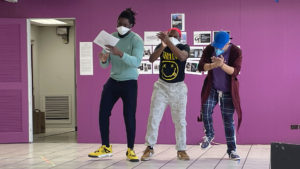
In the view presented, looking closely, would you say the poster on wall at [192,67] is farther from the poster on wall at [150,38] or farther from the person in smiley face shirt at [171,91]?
the person in smiley face shirt at [171,91]

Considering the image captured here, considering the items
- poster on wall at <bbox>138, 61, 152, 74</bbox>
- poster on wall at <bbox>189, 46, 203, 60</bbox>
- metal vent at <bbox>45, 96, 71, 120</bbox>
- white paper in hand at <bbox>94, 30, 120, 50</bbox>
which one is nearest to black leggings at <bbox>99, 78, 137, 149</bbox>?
white paper in hand at <bbox>94, 30, 120, 50</bbox>

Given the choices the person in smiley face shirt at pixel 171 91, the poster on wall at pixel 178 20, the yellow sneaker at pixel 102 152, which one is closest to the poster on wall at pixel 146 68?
the poster on wall at pixel 178 20

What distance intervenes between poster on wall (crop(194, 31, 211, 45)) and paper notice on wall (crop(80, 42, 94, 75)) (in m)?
1.50

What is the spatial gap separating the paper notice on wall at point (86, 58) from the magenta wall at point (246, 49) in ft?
0.26

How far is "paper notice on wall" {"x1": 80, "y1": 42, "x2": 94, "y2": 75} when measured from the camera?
20.7ft

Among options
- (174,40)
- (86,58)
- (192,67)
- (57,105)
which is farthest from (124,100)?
(57,105)

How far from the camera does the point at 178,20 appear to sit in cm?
614

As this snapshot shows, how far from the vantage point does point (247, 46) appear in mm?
6023

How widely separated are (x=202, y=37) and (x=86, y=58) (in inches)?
66.3

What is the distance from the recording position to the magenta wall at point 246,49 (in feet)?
19.5

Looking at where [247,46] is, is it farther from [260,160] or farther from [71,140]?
[71,140]

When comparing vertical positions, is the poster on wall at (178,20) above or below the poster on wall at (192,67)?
above

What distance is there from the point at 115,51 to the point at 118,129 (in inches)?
94.0

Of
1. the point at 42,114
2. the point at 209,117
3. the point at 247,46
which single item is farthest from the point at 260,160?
the point at 42,114
